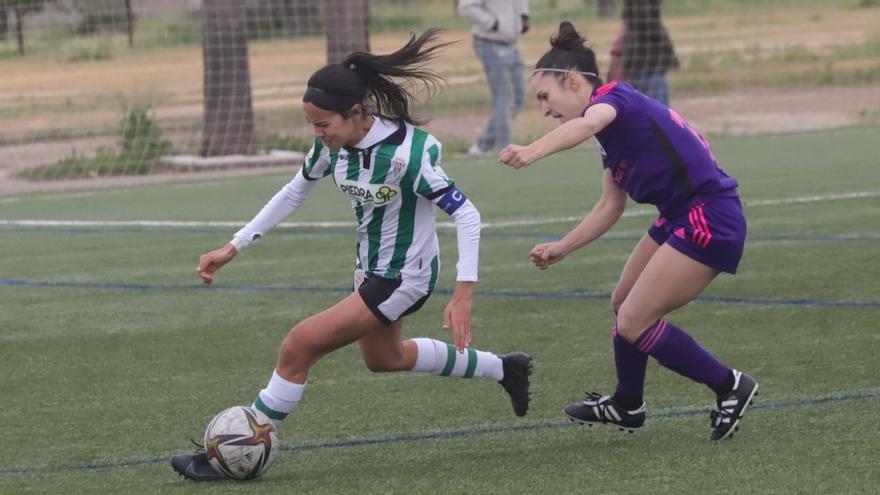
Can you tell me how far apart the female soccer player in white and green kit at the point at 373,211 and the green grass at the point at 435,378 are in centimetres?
40

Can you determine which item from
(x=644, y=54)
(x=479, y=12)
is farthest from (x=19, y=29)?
(x=644, y=54)

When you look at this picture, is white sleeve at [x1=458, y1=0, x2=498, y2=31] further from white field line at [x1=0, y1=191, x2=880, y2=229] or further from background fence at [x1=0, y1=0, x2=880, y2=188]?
white field line at [x1=0, y1=191, x2=880, y2=229]

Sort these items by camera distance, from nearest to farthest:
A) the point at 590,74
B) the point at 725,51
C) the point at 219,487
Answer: the point at 219,487 → the point at 590,74 → the point at 725,51

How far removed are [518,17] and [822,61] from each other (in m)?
12.1

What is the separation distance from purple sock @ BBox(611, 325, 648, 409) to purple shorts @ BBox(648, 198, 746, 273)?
0.44m

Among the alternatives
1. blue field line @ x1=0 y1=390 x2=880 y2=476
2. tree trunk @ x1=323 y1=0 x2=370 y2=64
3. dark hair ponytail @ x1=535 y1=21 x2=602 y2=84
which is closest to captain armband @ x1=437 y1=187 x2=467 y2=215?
dark hair ponytail @ x1=535 y1=21 x2=602 y2=84

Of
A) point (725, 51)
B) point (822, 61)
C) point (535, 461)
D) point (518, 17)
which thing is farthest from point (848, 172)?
point (725, 51)

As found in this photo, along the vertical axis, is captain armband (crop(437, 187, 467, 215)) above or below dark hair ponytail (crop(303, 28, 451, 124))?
below

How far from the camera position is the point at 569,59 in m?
6.04

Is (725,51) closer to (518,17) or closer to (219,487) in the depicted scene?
(518,17)

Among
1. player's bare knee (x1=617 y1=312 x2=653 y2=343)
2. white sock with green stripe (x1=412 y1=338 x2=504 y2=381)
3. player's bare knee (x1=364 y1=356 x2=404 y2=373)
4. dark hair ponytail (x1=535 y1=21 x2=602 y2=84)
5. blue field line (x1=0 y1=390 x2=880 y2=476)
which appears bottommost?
blue field line (x1=0 y1=390 x2=880 y2=476)

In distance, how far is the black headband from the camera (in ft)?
19.4

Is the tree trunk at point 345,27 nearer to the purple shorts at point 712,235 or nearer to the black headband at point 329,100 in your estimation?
the black headband at point 329,100

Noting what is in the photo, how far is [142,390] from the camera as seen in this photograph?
7.30 meters
